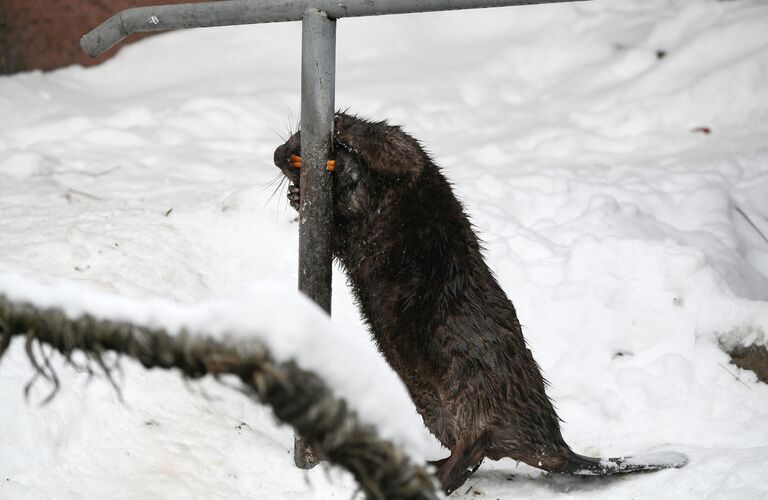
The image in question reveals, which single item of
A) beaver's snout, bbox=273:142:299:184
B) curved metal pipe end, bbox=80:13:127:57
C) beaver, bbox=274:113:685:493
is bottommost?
beaver, bbox=274:113:685:493

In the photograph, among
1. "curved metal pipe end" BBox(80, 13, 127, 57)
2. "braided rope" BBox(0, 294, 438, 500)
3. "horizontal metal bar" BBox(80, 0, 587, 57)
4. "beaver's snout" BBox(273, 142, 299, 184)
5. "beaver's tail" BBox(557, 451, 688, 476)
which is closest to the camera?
"braided rope" BBox(0, 294, 438, 500)

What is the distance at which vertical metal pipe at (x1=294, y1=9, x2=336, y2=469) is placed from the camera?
7.86ft

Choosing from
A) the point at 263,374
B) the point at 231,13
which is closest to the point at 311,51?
the point at 231,13

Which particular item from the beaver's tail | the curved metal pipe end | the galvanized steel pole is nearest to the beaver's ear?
the galvanized steel pole

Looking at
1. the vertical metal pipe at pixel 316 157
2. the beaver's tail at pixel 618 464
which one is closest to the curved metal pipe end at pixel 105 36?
the vertical metal pipe at pixel 316 157

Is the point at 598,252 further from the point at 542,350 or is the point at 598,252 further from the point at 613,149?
the point at 613,149

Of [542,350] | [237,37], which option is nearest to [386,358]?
[542,350]

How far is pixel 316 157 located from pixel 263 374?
4.97 feet

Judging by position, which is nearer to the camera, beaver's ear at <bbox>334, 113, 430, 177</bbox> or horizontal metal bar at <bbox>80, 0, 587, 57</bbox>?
horizontal metal bar at <bbox>80, 0, 587, 57</bbox>

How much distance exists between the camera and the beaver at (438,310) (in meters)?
2.60

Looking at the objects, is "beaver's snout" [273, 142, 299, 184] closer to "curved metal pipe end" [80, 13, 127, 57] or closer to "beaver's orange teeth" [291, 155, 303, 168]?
"beaver's orange teeth" [291, 155, 303, 168]

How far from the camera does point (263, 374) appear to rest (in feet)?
3.50

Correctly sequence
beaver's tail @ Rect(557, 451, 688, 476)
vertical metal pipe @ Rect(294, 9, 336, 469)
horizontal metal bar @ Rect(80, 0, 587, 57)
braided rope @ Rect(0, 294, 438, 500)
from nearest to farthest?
1. braided rope @ Rect(0, 294, 438, 500)
2. horizontal metal bar @ Rect(80, 0, 587, 57)
3. vertical metal pipe @ Rect(294, 9, 336, 469)
4. beaver's tail @ Rect(557, 451, 688, 476)

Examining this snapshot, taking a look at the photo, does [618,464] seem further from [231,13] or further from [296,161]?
[231,13]
